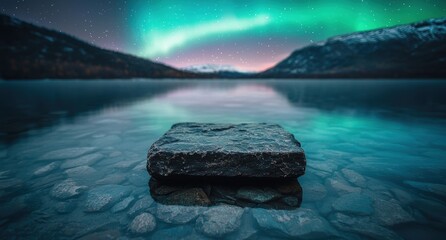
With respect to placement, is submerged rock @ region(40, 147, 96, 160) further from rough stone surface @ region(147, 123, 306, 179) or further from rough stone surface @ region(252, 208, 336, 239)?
rough stone surface @ region(252, 208, 336, 239)

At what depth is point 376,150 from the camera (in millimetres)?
5215

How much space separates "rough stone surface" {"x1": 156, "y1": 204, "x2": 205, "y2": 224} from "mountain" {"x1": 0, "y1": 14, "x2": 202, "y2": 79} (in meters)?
A: 93.0

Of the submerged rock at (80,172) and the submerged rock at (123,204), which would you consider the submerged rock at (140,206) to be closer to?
the submerged rock at (123,204)

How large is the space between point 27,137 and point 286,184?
7.06 meters

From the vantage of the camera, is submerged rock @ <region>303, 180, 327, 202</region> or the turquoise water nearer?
the turquoise water

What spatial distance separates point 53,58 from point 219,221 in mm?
143510

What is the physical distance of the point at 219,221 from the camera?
2.57 m

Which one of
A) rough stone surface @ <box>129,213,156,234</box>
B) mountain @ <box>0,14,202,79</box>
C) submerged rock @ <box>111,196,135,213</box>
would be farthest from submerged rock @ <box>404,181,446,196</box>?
mountain @ <box>0,14,202,79</box>

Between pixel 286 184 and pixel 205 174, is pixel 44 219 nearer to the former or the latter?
pixel 205 174

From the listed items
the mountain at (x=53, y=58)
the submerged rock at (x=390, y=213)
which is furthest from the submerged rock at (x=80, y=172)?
the mountain at (x=53, y=58)

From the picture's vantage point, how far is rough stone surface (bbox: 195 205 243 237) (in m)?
2.42

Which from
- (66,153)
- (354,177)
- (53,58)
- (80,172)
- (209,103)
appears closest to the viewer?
(354,177)

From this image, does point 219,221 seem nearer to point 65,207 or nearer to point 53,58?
point 65,207

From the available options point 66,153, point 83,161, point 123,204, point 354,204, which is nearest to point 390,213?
point 354,204
